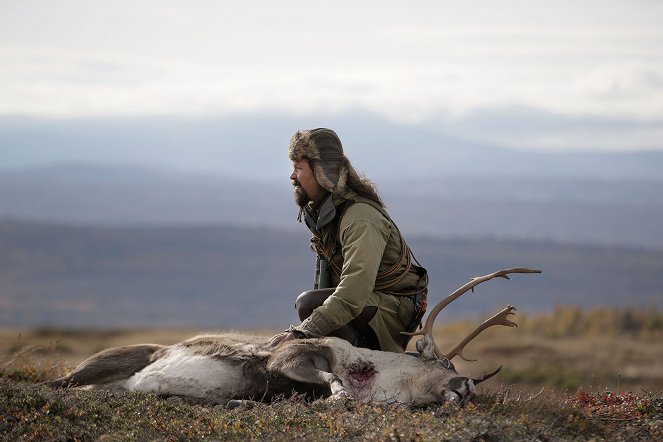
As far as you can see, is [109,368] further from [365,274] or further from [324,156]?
[324,156]

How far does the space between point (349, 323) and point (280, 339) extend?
25.9 inches

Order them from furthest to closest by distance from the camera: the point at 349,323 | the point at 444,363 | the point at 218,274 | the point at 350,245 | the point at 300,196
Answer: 1. the point at 218,274
2. the point at 300,196
3. the point at 349,323
4. the point at 350,245
5. the point at 444,363

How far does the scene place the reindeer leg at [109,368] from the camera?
10000 mm

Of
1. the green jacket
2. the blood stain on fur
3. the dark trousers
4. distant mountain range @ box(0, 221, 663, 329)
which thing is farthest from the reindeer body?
distant mountain range @ box(0, 221, 663, 329)

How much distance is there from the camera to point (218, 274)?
6545 inches

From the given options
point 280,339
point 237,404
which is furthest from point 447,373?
point 237,404

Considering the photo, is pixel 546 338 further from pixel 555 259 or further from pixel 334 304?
pixel 555 259

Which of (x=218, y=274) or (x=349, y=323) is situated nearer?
(x=349, y=323)

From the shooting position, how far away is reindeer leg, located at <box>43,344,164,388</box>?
10.0 metres

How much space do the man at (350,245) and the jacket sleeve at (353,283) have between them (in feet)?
0.04

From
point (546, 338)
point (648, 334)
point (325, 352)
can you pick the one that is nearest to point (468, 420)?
point (325, 352)

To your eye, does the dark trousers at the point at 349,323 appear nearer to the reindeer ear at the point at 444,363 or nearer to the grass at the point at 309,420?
the reindeer ear at the point at 444,363

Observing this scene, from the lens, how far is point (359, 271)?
9.14 m

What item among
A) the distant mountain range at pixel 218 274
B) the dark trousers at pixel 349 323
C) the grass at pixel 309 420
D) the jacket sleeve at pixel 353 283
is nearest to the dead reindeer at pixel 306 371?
the jacket sleeve at pixel 353 283
